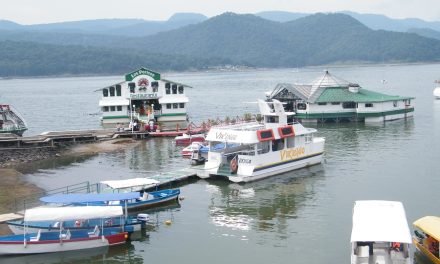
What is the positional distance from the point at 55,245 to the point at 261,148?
19050mm

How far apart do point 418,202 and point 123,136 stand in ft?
123

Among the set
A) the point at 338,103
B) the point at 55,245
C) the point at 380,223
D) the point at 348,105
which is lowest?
the point at 55,245

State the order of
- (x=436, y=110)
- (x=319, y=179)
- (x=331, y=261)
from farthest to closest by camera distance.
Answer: (x=436, y=110) < (x=319, y=179) < (x=331, y=261)

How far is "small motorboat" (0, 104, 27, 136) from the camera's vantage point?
6900 cm

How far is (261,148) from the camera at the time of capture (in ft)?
143

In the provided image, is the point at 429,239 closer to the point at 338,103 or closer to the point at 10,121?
the point at 338,103

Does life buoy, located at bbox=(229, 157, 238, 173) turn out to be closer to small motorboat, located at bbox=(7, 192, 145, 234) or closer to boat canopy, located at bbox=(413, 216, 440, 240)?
small motorboat, located at bbox=(7, 192, 145, 234)

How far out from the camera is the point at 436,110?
9256 centimetres

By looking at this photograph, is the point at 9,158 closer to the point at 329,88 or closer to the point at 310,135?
the point at 310,135

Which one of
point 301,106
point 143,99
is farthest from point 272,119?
point 143,99

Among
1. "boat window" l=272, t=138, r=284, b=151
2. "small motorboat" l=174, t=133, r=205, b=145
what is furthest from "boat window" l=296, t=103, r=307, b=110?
"boat window" l=272, t=138, r=284, b=151

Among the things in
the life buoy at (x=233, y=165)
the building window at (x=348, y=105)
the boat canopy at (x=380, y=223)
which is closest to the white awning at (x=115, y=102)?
the building window at (x=348, y=105)

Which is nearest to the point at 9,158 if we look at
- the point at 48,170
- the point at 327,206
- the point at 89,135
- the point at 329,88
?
the point at 48,170

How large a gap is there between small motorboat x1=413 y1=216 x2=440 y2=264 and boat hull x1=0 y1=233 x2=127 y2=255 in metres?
14.2
